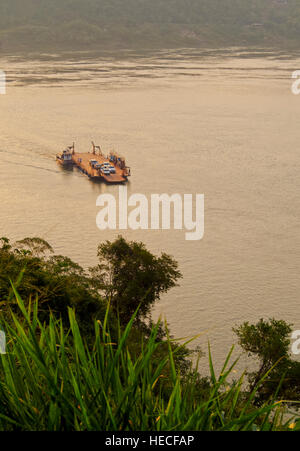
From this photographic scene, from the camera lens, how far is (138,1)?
461 feet

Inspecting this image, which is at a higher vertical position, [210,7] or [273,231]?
[210,7]

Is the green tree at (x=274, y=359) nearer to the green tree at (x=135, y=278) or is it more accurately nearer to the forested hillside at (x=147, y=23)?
the green tree at (x=135, y=278)

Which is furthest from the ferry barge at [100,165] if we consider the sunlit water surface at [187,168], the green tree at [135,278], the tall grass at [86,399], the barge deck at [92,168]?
the tall grass at [86,399]

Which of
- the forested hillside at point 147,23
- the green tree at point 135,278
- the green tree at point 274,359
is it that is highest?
the forested hillside at point 147,23

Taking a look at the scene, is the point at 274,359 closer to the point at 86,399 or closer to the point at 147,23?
the point at 86,399

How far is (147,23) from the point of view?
432ft

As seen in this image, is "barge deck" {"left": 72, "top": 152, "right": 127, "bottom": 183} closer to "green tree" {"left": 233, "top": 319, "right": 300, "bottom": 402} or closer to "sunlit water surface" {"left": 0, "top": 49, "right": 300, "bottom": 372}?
"sunlit water surface" {"left": 0, "top": 49, "right": 300, "bottom": 372}

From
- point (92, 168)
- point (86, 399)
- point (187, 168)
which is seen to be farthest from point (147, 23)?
point (86, 399)

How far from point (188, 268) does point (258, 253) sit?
14.8 ft

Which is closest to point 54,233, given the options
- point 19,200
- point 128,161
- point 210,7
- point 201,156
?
point 19,200

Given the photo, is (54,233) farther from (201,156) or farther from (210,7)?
(210,7)

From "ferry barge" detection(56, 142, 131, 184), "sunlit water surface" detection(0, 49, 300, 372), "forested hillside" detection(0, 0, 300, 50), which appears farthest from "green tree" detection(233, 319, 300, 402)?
A: "forested hillside" detection(0, 0, 300, 50)

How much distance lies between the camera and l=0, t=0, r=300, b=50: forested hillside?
401ft

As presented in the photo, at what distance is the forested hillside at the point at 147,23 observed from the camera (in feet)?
401
